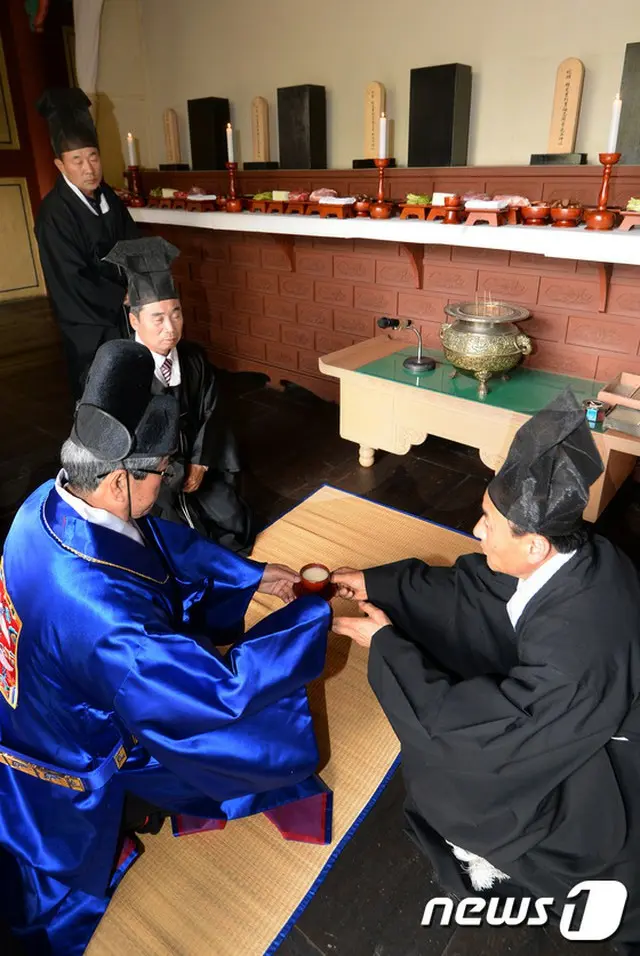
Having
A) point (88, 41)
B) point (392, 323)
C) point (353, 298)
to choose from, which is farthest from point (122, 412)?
point (88, 41)

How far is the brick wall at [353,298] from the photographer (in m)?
3.30

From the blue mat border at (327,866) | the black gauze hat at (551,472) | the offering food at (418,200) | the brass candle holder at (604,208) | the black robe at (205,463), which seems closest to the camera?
the black gauze hat at (551,472)

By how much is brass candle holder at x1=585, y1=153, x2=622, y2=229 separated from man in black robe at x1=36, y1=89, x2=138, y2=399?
2.19m

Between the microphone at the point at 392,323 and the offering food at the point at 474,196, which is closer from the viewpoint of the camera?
the offering food at the point at 474,196

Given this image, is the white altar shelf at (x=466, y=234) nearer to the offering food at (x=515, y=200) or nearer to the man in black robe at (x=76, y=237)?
the offering food at (x=515, y=200)

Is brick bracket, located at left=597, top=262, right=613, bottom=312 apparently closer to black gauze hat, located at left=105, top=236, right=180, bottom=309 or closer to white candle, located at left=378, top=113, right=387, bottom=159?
white candle, located at left=378, top=113, right=387, bottom=159

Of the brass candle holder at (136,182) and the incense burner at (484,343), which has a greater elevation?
the brass candle holder at (136,182)

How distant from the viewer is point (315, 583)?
1811mm

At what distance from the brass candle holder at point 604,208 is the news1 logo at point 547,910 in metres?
2.46

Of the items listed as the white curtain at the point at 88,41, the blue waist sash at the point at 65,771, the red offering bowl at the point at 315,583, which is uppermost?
the white curtain at the point at 88,41

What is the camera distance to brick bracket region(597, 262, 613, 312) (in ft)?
10.2

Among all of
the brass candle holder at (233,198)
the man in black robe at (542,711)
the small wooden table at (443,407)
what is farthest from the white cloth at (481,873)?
the brass candle holder at (233,198)

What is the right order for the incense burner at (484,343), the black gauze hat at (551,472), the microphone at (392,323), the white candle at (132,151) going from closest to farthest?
the black gauze hat at (551,472) < the incense burner at (484,343) < the microphone at (392,323) < the white candle at (132,151)

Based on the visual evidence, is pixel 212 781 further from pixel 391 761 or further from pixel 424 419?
pixel 424 419
